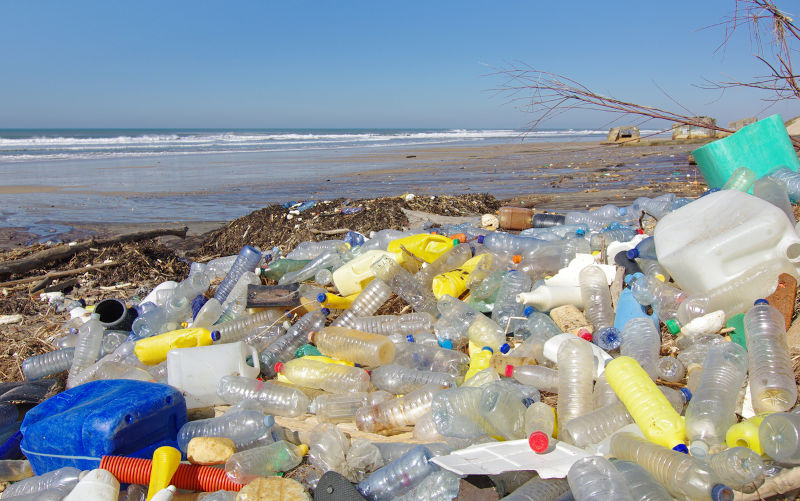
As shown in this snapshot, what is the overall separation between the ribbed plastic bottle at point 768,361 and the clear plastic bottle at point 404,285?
208cm

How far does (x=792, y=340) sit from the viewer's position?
2.75 meters

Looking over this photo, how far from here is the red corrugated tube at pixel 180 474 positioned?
7.77 ft

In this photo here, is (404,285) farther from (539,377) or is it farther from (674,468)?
(674,468)

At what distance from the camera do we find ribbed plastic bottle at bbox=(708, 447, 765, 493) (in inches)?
70.7

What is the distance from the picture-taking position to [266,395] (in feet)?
10.8

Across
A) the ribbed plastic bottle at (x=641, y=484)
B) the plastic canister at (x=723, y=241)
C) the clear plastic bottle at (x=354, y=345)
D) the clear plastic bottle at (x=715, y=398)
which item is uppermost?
the plastic canister at (x=723, y=241)

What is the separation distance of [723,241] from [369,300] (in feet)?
7.91

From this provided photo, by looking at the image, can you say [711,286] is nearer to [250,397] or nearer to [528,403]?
[528,403]

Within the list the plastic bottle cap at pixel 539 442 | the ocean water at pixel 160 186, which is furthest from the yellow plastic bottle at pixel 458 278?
the plastic bottle cap at pixel 539 442

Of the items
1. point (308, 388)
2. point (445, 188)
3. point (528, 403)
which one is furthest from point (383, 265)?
point (445, 188)

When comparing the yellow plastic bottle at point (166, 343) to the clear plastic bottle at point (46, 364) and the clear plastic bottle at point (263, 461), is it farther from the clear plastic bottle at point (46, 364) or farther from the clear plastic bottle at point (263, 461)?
the clear plastic bottle at point (263, 461)

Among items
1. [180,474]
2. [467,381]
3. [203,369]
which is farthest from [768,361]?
[203,369]

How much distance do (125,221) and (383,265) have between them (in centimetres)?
839

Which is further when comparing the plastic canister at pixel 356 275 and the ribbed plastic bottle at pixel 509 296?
the plastic canister at pixel 356 275
